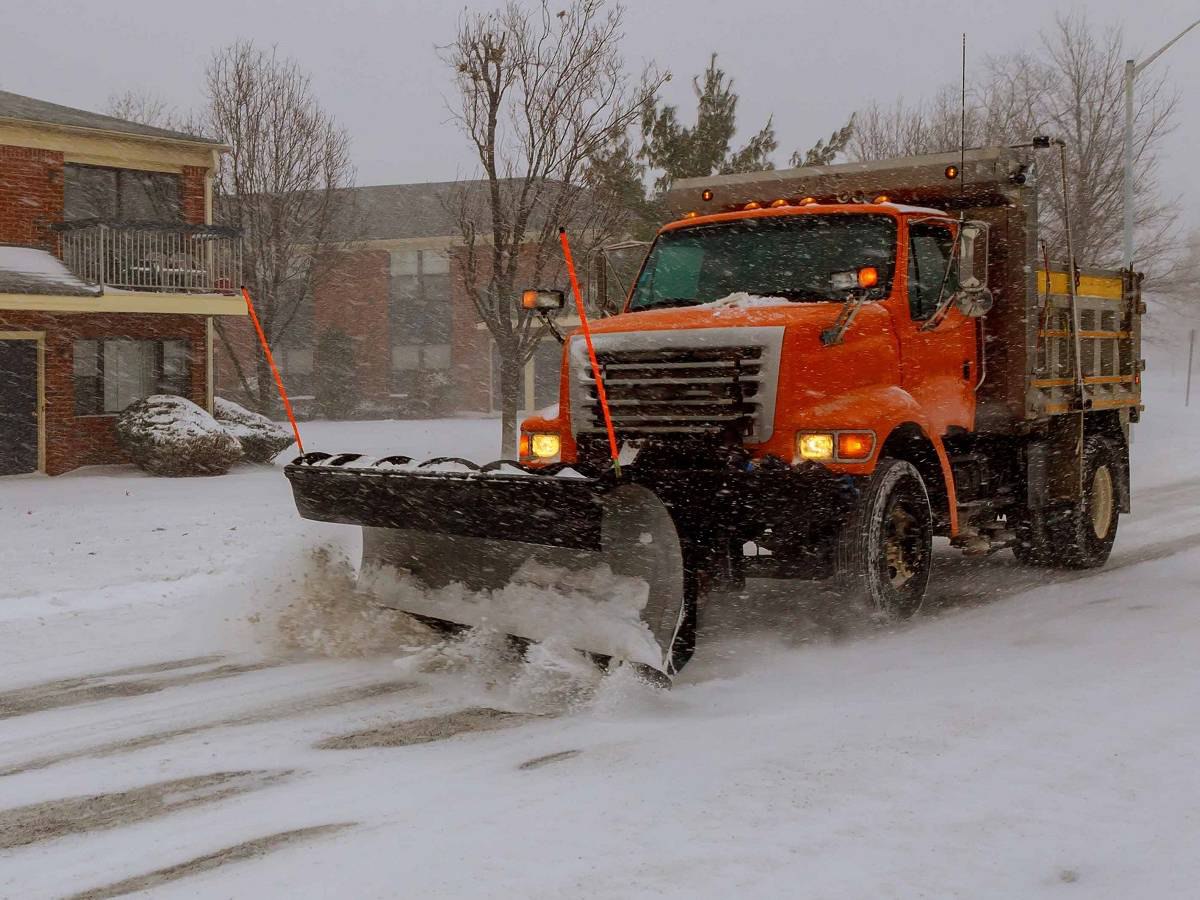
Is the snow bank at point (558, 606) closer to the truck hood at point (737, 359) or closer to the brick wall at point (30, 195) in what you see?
the truck hood at point (737, 359)

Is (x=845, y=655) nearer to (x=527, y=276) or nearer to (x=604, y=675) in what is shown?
(x=604, y=675)

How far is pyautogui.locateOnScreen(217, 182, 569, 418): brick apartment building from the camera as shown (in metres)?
44.3

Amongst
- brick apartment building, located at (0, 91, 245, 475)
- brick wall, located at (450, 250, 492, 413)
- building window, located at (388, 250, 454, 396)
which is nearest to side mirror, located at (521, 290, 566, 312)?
brick apartment building, located at (0, 91, 245, 475)

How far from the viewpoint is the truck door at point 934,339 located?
7.44 metres

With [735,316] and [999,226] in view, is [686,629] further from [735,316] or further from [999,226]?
[999,226]

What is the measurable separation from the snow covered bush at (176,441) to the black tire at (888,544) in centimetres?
1506

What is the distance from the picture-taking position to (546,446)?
288 inches

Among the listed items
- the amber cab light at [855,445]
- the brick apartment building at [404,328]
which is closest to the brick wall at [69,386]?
the amber cab light at [855,445]

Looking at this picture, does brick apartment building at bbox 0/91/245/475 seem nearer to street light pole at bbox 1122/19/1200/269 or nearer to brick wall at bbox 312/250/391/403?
street light pole at bbox 1122/19/1200/269

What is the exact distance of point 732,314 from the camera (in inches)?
269

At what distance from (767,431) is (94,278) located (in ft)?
58.0

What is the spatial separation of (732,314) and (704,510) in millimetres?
1175

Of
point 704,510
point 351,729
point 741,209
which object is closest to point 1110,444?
point 741,209

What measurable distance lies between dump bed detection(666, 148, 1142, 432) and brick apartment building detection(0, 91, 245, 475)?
14.6 metres
